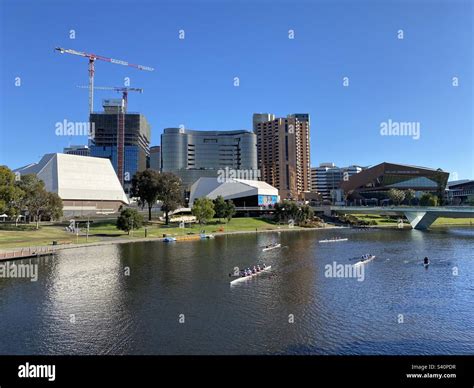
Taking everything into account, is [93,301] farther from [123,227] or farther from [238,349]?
[123,227]

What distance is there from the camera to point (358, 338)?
26.9 metres

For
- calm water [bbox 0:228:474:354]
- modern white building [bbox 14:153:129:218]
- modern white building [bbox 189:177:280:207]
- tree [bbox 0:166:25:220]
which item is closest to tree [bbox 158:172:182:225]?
tree [bbox 0:166:25:220]

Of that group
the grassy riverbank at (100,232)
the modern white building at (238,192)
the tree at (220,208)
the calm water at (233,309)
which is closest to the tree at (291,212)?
the grassy riverbank at (100,232)

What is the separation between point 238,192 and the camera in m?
180

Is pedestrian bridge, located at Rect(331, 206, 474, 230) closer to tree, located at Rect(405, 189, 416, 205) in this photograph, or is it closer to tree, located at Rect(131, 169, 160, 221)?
tree, located at Rect(405, 189, 416, 205)

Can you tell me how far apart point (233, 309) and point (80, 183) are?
134103mm

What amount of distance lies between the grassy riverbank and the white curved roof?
118ft

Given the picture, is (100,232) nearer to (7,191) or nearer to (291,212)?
(7,191)

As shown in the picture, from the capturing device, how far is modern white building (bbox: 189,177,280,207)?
178m

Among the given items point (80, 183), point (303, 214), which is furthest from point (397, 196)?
point (80, 183)

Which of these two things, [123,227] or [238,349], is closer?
[238,349]

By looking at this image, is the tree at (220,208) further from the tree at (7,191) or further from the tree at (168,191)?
the tree at (7,191)
